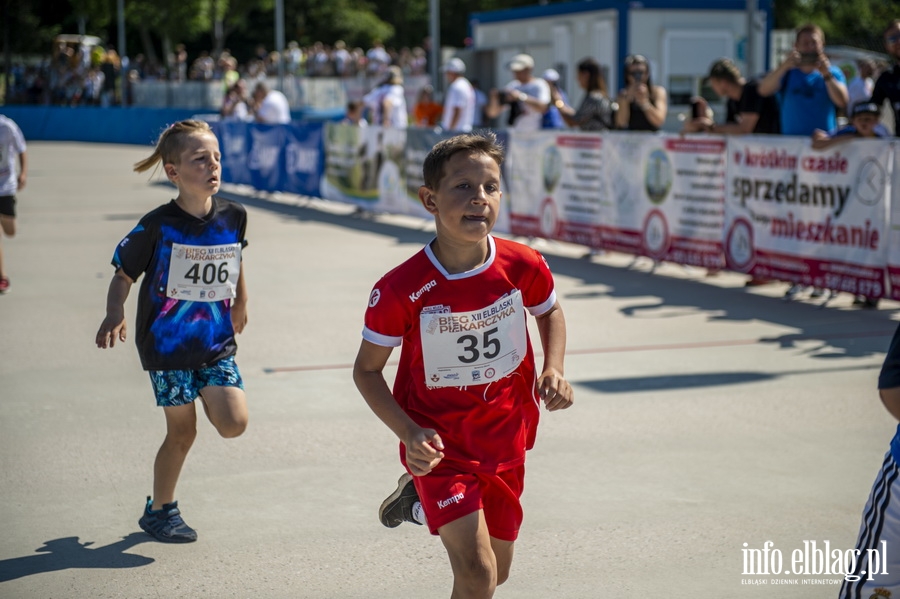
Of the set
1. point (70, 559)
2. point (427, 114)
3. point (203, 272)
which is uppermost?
point (427, 114)

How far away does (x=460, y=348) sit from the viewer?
355 centimetres

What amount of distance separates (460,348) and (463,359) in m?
0.03

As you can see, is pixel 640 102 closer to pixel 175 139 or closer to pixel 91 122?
pixel 175 139

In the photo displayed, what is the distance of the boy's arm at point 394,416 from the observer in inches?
129

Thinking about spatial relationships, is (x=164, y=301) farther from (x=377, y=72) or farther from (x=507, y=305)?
(x=377, y=72)

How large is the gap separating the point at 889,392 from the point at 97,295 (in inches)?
369

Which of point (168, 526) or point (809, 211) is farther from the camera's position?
point (809, 211)

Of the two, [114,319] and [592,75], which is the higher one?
[592,75]

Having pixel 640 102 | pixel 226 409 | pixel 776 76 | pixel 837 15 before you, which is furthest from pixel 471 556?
pixel 837 15

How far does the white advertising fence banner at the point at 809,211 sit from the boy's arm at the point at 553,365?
6385mm

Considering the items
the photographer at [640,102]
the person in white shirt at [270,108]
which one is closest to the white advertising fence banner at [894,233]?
the photographer at [640,102]

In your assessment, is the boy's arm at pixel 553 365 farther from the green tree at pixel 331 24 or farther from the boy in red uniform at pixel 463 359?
the green tree at pixel 331 24

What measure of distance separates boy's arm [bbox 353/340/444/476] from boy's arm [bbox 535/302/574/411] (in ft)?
1.13

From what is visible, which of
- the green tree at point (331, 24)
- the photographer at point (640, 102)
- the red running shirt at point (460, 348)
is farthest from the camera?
the green tree at point (331, 24)
